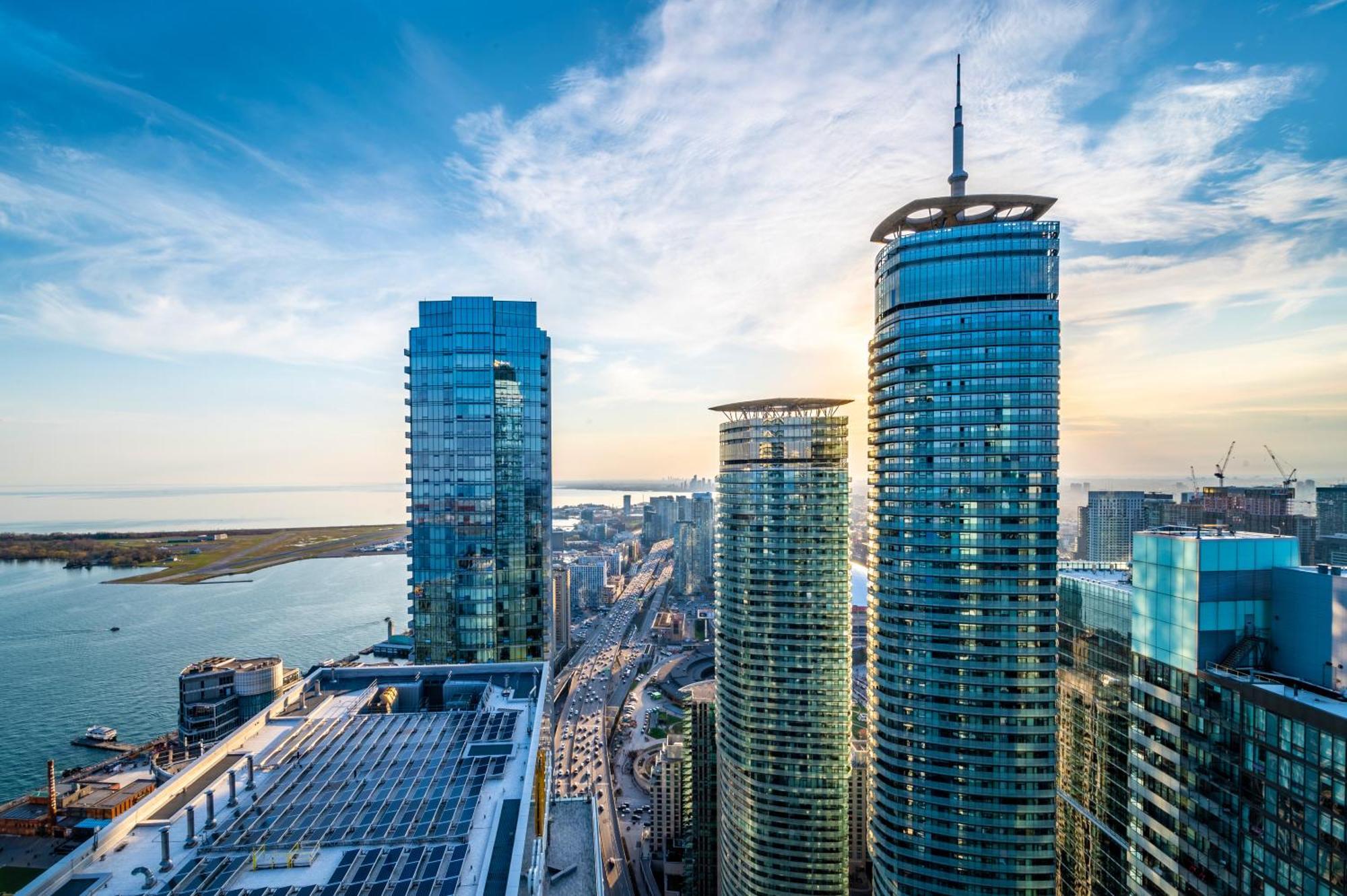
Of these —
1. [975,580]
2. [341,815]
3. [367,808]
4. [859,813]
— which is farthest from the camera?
[859,813]

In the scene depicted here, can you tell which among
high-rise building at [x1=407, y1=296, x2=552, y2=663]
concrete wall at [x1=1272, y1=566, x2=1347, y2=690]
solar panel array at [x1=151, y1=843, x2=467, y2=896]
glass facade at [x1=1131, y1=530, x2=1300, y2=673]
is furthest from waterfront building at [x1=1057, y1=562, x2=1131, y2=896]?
high-rise building at [x1=407, y1=296, x2=552, y2=663]

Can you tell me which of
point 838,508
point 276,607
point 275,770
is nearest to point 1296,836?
point 275,770

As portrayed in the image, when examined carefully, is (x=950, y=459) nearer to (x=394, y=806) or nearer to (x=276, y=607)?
(x=394, y=806)

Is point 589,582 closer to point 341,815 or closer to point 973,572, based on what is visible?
point 973,572

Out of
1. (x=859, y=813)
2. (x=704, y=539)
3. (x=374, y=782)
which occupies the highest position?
(x=374, y=782)

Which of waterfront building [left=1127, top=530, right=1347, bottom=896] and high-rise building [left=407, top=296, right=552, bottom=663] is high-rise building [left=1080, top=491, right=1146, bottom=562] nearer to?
waterfront building [left=1127, top=530, right=1347, bottom=896]


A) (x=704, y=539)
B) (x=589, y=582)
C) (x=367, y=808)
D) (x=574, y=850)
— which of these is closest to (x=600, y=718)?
(x=589, y=582)
